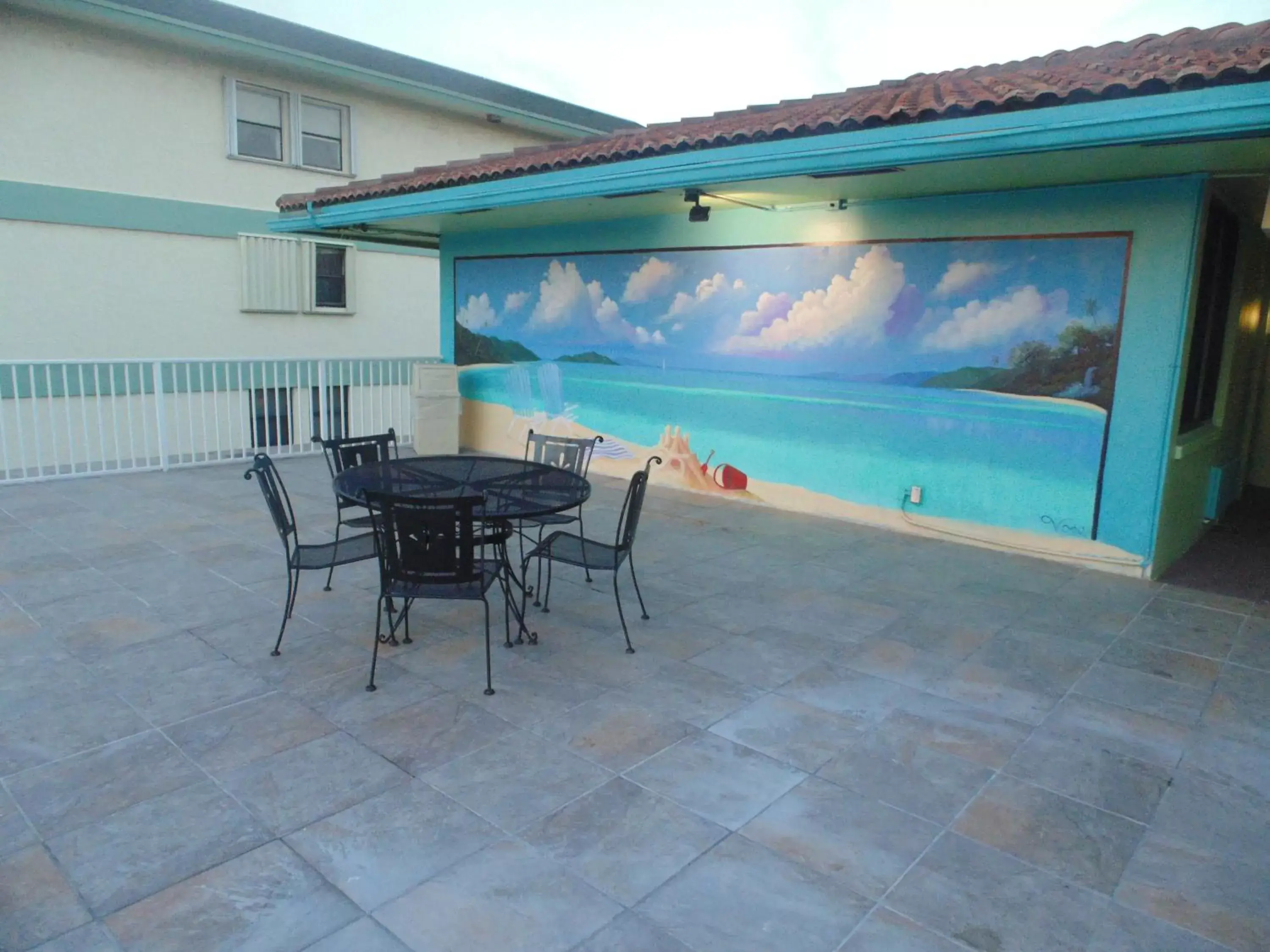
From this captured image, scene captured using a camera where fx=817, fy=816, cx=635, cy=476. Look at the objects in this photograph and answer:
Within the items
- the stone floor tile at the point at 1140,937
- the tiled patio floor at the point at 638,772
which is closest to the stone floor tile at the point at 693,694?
the tiled patio floor at the point at 638,772

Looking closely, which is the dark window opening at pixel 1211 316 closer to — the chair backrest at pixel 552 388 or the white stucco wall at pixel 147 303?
the chair backrest at pixel 552 388

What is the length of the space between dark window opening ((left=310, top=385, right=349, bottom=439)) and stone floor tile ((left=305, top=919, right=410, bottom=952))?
676cm

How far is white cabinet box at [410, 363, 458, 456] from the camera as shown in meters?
9.05

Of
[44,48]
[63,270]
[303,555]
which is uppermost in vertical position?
[44,48]

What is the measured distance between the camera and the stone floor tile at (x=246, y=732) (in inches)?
112

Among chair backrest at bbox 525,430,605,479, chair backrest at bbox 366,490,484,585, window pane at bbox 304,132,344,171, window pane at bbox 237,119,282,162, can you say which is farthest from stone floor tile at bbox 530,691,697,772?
window pane at bbox 304,132,344,171

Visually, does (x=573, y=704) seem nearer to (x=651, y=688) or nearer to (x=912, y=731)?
(x=651, y=688)

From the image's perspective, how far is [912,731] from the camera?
10.5 ft

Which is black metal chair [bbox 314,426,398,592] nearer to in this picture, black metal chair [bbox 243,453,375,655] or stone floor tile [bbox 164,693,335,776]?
black metal chair [bbox 243,453,375,655]

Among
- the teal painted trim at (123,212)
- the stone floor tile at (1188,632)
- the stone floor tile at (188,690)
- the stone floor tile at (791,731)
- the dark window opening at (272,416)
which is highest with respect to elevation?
the teal painted trim at (123,212)

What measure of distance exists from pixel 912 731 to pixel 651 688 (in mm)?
1062

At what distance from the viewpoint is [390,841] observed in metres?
2.43

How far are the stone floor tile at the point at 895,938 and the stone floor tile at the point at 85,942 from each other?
182 centimetres

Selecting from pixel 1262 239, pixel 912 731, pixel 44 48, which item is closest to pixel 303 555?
pixel 912 731
